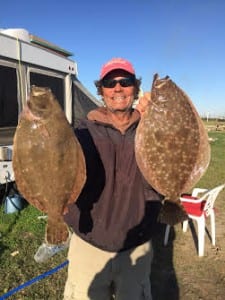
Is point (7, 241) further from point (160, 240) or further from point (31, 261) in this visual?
point (160, 240)

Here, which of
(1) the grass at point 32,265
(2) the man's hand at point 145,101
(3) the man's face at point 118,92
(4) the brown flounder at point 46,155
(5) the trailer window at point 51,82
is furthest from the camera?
(5) the trailer window at point 51,82

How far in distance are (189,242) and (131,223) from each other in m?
4.40

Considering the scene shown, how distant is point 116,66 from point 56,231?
1534 mm

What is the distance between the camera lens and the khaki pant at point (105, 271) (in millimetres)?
3359

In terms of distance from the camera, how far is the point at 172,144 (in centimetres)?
256

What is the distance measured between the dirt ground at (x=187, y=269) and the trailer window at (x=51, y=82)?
4070 mm

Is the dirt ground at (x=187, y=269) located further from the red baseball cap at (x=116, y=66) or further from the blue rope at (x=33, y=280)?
the red baseball cap at (x=116, y=66)

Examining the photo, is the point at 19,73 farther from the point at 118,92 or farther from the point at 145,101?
the point at 145,101

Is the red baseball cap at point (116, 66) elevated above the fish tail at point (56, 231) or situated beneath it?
elevated above

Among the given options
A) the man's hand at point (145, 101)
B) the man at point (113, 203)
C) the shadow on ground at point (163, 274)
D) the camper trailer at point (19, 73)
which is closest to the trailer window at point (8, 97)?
the camper trailer at point (19, 73)

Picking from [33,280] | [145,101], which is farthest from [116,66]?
[33,280]

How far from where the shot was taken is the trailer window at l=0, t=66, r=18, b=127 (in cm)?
740

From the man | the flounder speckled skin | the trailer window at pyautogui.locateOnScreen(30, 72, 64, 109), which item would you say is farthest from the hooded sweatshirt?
the trailer window at pyautogui.locateOnScreen(30, 72, 64, 109)

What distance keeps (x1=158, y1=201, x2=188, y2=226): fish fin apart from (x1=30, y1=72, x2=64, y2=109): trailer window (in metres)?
5.97
